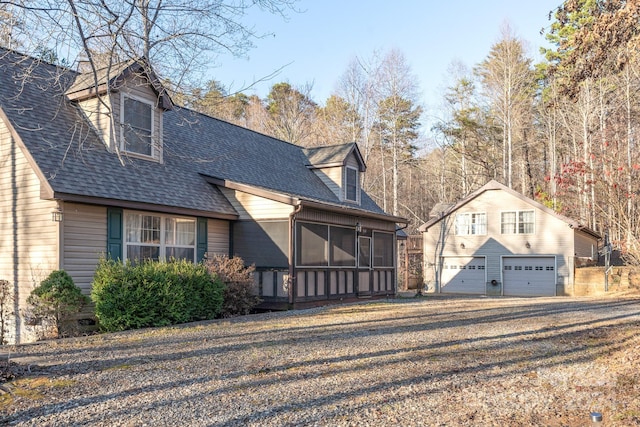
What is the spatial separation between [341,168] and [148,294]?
406 inches

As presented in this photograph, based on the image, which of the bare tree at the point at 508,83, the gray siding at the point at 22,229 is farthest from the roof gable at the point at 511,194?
the gray siding at the point at 22,229

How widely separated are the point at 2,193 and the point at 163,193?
3209mm

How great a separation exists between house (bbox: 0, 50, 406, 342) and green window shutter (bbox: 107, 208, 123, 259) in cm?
2

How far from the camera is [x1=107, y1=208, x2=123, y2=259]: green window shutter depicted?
10773mm

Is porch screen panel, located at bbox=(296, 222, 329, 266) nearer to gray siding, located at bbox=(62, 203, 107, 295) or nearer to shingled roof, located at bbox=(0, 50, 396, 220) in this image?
shingled roof, located at bbox=(0, 50, 396, 220)

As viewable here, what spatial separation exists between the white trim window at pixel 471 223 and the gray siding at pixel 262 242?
51.9ft

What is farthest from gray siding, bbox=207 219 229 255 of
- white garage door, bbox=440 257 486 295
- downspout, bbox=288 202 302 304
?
white garage door, bbox=440 257 486 295

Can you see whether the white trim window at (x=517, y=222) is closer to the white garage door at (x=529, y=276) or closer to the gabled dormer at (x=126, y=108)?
the white garage door at (x=529, y=276)

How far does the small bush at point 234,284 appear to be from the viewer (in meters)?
11.6

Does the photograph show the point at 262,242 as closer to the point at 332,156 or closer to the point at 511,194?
the point at 332,156

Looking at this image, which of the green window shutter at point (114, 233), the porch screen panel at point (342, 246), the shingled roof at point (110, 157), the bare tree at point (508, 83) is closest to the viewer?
the shingled roof at point (110, 157)

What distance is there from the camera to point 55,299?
9148mm

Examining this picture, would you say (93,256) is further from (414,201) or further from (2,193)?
(414,201)

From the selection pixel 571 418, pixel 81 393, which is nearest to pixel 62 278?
pixel 81 393
